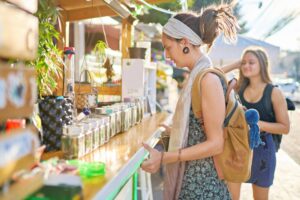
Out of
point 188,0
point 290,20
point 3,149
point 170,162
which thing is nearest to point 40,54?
point 170,162

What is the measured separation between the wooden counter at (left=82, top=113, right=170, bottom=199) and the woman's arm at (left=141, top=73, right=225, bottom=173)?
0.43 ft

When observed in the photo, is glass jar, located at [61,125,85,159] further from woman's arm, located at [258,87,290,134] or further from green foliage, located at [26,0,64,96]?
woman's arm, located at [258,87,290,134]

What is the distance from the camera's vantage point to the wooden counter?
1.23m

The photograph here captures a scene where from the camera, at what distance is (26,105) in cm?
95

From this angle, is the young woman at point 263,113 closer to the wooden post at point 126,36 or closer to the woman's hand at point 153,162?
the wooden post at point 126,36

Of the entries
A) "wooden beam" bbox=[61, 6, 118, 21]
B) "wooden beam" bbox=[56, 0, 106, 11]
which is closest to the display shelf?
"wooden beam" bbox=[56, 0, 106, 11]

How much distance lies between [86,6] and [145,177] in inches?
59.4

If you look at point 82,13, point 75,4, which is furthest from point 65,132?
point 82,13

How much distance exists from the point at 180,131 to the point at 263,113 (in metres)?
1.56

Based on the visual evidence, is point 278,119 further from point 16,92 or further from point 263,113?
point 16,92

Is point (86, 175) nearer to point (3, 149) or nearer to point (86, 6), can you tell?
point (3, 149)

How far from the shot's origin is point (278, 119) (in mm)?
3084

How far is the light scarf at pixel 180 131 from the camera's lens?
5.76ft

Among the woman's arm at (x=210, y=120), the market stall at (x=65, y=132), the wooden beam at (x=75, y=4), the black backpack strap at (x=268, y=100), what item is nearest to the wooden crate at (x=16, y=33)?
the market stall at (x=65, y=132)
